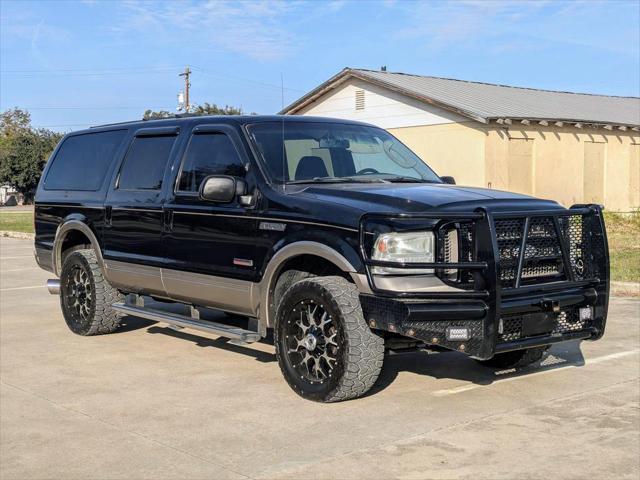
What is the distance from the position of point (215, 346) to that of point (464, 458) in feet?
12.4

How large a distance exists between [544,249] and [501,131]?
21882 millimetres

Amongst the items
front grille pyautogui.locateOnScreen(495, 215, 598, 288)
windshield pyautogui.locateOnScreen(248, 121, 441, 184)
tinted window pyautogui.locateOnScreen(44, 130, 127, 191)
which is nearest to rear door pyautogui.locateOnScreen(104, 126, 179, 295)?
tinted window pyautogui.locateOnScreen(44, 130, 127, 191)

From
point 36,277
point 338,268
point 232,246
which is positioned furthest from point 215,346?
point 36,277

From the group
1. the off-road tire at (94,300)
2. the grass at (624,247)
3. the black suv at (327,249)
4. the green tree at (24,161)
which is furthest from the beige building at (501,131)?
the green tree at (24,161)

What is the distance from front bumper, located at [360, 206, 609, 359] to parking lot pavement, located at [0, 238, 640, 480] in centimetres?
52

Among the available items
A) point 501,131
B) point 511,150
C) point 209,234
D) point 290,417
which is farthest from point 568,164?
point 290,417

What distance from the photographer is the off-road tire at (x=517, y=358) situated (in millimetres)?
7031

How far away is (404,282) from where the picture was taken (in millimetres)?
5578

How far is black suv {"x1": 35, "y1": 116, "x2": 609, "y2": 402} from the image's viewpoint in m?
5.57

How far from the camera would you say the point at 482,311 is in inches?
215

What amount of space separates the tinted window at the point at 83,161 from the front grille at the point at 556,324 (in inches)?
178

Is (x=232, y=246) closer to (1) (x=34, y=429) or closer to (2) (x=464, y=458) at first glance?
(1) (x=34, y=429)

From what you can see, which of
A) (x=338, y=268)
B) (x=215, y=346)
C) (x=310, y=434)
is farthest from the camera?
(x=215, y=346)

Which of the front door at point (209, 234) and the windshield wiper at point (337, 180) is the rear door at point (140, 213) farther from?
the windshield wiper at point (337, 180)
